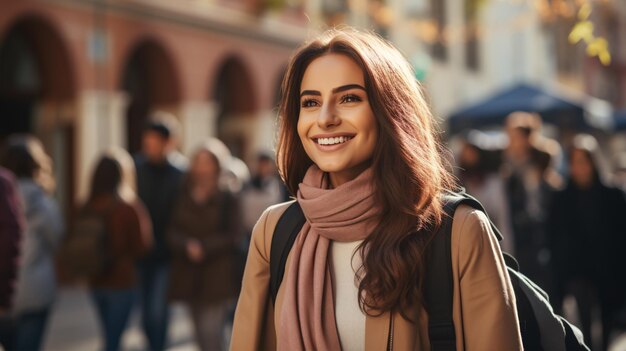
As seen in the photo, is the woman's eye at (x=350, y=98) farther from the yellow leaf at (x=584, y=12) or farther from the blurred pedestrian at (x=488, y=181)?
the blurred pedestrian at (x=488, y=181)

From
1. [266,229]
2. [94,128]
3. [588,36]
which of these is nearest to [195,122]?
[94,128]

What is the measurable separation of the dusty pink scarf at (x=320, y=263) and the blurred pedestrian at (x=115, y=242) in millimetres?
4137

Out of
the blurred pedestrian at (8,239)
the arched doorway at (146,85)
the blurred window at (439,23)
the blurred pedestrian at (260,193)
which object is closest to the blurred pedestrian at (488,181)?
the blurred pedestrian at (260,193)

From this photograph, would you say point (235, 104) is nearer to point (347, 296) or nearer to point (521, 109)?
point (521, 109)

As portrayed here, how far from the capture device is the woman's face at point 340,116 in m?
2.48

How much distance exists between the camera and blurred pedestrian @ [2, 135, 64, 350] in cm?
564

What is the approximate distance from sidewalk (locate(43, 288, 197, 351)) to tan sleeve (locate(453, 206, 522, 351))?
6.36m

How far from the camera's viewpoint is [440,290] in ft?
7.58

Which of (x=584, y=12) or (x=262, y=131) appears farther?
(x=262, y=131)

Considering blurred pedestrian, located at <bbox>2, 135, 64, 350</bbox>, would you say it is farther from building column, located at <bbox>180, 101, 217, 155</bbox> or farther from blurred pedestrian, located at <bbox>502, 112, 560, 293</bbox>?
building column, located at <bbox>180, 101, 217, 155</bbox>

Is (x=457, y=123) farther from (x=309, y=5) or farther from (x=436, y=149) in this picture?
(x=436, y=149)

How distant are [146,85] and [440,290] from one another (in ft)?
48.7

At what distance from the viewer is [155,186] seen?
7340 millimetres

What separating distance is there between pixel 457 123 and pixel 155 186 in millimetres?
8016
